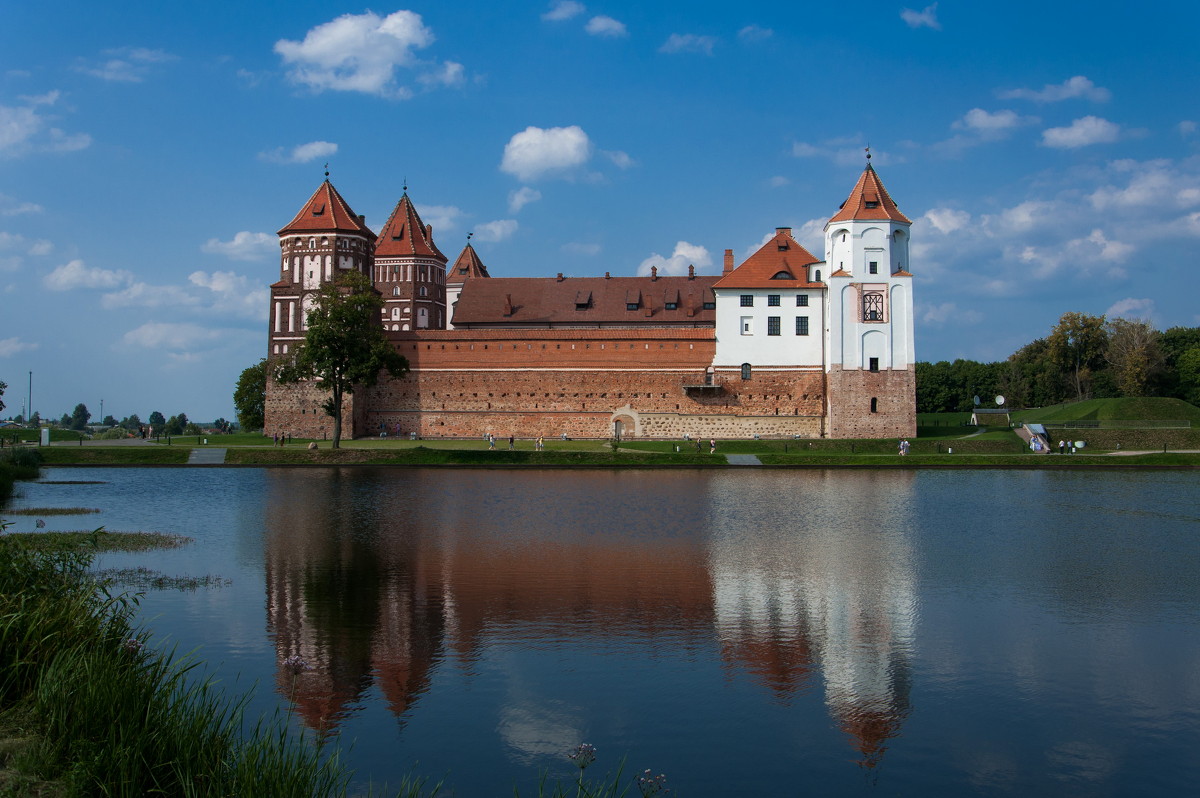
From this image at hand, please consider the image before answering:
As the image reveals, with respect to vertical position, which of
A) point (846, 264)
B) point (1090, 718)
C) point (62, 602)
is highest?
point (846, 264)

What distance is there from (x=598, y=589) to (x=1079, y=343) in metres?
51.5

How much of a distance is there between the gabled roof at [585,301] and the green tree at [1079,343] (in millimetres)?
20729

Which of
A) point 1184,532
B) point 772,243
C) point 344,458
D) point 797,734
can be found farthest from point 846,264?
point 797,734

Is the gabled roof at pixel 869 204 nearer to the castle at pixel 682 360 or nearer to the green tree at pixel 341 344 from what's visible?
the castle at pixel 682 360

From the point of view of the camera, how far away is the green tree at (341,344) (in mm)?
37312

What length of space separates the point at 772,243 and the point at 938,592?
108 ft

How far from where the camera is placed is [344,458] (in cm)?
3478

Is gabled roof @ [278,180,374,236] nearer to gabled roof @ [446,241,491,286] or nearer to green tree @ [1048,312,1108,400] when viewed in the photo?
gabled roof @ [446,241,491,286]

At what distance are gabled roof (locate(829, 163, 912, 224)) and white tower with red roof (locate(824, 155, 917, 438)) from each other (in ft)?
0.14

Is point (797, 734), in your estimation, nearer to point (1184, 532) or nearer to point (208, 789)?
point (208, 789)

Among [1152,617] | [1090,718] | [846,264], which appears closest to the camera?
[1090,718]

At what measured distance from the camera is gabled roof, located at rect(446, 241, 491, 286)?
60500 mm

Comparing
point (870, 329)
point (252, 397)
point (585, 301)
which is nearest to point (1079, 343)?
point (870, 329)

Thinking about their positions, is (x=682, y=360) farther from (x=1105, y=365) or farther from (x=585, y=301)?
(x=1105, y=365)
